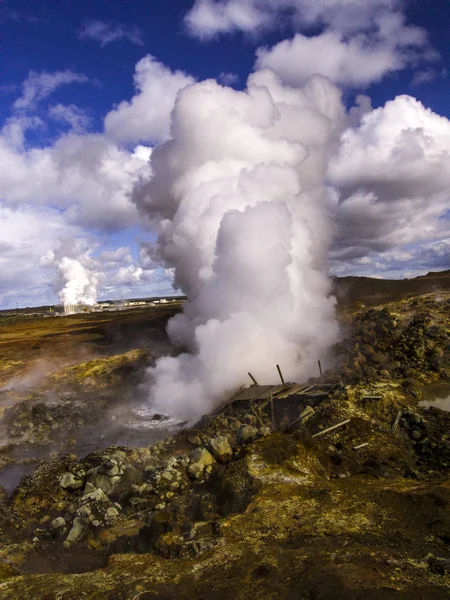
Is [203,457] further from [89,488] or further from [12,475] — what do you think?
[12,475]

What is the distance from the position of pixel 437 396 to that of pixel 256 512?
8561 mm

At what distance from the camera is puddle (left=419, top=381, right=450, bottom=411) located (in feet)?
39.0

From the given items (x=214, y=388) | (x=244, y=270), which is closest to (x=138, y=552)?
(x=214, y=388)

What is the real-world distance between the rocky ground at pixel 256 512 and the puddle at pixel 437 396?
506mm

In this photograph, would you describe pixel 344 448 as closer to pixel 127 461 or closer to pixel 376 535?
pixel 376 535

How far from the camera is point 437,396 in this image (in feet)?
41.0

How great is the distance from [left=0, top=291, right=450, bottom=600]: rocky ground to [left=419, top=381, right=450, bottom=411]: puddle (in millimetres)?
506

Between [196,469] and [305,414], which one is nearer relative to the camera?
[196,469]

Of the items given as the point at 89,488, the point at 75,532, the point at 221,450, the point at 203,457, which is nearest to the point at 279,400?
the point at 221,450

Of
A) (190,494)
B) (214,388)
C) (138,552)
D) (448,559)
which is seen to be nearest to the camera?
(448,559)

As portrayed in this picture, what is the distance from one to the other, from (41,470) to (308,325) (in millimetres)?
11626

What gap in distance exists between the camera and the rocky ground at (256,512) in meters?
4.88

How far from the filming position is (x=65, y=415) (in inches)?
572

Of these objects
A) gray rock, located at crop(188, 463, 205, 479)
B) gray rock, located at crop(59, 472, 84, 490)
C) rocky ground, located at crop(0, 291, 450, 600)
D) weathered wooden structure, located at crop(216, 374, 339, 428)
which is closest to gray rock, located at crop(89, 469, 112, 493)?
rocky ground, located at crop(0, 291, 450, 600)
